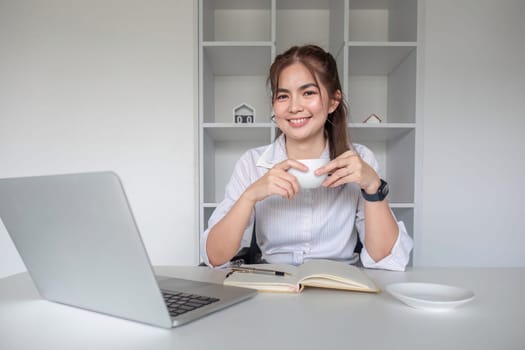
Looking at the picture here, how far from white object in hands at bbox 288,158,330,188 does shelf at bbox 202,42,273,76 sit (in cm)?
118

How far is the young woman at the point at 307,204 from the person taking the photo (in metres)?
1.10

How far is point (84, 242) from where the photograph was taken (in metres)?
0.58

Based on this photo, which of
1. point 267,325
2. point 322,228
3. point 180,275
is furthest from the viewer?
point 322,228

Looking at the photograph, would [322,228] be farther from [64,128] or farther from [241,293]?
[64,128]

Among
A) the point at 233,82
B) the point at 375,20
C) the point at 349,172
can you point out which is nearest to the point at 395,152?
the point at 375,20

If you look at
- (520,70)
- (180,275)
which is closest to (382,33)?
(520,70)

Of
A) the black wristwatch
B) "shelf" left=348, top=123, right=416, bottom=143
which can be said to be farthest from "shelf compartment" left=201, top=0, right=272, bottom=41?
the black wristwatch

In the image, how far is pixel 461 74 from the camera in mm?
2104

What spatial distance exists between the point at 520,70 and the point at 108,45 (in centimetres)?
238

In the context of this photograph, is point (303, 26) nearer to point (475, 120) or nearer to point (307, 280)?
point (475, 120)

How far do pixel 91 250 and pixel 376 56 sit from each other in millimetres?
1901

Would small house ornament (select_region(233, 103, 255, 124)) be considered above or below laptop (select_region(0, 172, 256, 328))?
above

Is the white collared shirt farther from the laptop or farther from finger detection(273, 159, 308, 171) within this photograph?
the laptop

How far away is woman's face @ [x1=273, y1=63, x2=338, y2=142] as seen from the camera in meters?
1.24
